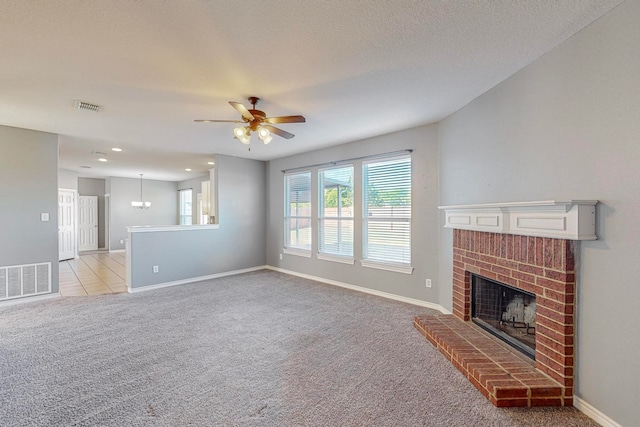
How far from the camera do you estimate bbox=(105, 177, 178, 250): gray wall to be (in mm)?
9359

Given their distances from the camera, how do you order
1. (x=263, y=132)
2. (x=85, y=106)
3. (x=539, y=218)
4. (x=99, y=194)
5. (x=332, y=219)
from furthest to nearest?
(x=99, y=194)
(x=332, y=219)
(x=85, y=106)
(x=263, y=132)
(x=539, y=218)

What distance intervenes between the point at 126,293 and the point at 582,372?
5923mm

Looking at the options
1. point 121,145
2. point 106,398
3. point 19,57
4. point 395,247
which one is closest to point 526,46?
point 395,247

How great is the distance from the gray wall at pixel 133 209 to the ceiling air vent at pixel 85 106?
7365 mm

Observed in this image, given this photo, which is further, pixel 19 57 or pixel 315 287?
pixel 315 287

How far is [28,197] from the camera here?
4227 millimetres

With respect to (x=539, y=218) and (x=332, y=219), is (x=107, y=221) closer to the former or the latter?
(x=332, y=219)

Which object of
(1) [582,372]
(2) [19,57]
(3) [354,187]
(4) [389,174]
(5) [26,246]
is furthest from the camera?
(3) [354,187]

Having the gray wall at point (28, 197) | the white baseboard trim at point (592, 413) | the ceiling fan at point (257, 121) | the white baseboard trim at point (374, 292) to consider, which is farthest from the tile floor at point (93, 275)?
the white baseboard trim at point (592, 413)

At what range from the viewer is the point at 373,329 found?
3.23 m

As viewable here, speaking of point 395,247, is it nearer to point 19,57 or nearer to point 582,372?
point 582,372

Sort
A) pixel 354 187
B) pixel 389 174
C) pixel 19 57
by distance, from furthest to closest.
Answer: pixel 354 187
pixel 389 174
pixel 19 57

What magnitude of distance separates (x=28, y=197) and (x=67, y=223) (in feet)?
15.9

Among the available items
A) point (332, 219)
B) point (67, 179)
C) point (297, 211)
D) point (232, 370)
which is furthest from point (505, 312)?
point (67, 179)
